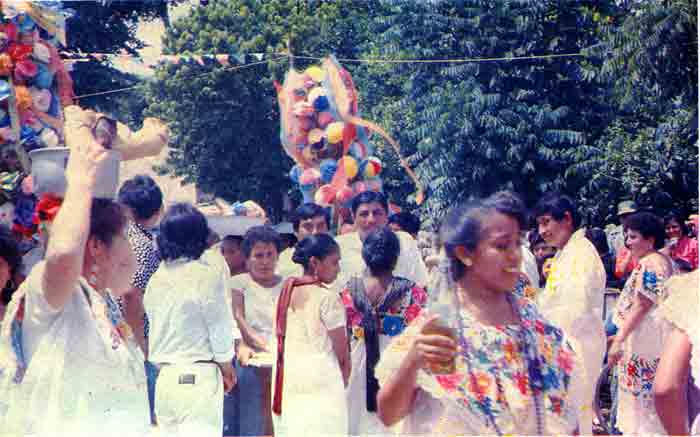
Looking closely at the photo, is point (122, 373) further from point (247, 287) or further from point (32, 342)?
point (247, 287)

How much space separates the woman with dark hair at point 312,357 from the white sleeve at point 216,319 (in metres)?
0.32

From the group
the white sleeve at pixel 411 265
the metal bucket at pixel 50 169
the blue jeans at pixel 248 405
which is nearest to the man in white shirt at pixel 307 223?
the white sleeve at pixel 411 265

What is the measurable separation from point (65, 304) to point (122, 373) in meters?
0.29

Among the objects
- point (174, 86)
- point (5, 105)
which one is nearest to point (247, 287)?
point (5, 105)

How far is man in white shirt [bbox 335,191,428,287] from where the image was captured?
618cm

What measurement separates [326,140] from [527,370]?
5.70 metres

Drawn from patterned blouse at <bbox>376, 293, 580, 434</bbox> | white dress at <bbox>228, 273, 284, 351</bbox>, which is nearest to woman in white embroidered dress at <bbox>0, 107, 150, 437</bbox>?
patterned blouse at <bbox>376, 293, 580, 434</bbox>

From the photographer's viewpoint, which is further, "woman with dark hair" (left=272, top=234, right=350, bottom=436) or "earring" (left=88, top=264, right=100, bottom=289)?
"woman with dark hair" (left=272, top=234, right=350, bottom=436)

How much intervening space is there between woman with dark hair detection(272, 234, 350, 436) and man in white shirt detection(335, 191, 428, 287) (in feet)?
3.13

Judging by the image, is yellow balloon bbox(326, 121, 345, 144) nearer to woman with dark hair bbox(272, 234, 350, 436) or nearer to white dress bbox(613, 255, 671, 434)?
white dress bbox(613, 255, 671, 434)

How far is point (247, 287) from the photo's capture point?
20.2 ft

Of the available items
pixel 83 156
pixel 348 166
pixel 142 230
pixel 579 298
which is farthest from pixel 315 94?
pixel 83 156

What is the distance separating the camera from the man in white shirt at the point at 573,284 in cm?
575

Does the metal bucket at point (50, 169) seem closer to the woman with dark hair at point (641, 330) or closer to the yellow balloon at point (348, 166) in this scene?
the woman with dark hair at point (641, 330)
